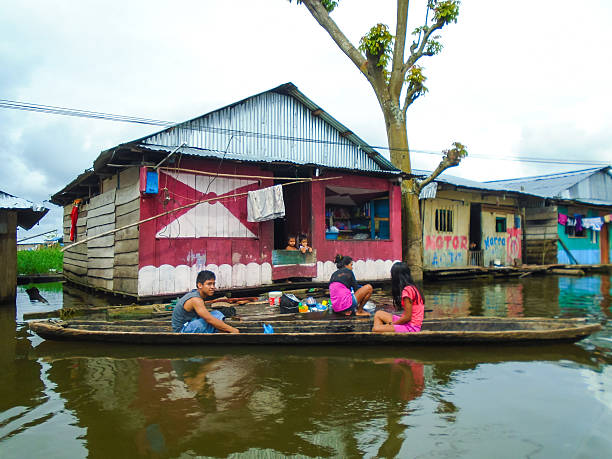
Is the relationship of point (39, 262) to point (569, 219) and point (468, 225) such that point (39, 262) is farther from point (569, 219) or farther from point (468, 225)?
point (569, 219)

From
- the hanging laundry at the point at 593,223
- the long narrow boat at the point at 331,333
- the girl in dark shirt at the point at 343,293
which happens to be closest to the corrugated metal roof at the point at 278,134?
the girl in dark shirt at the point at 343,293

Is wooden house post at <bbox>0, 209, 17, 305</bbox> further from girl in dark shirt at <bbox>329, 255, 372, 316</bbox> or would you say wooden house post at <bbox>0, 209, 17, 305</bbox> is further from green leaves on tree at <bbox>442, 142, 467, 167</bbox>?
green leaves on tree at <bbox>442, 142, 467, 167</bbox>

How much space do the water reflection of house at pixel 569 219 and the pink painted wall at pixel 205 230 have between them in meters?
14.8

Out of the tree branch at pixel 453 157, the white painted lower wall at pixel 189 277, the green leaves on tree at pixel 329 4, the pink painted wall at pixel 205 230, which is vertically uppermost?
the green leaves on tree at pixel 329 4

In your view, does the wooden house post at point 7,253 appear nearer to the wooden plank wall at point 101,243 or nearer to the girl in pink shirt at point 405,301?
the wooden plank wall at point 101,243

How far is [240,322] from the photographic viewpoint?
6.91 metres

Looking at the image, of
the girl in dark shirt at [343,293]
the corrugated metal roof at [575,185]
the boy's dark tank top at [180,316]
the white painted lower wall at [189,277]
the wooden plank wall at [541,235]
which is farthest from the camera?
the corrugated metal roof at [575,185]

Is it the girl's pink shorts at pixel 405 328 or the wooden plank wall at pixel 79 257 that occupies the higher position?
the wooden plank wall at pixel 79 257

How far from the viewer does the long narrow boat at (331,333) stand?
5996 mm

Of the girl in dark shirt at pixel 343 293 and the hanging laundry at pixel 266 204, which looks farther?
the hanging laundry at pixel 266 204

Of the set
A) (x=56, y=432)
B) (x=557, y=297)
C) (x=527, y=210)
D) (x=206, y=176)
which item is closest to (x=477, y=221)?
(x=527, y=210)

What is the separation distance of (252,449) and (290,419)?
613 mm

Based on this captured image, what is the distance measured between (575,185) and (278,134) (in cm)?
1906

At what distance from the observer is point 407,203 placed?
14.6 m
